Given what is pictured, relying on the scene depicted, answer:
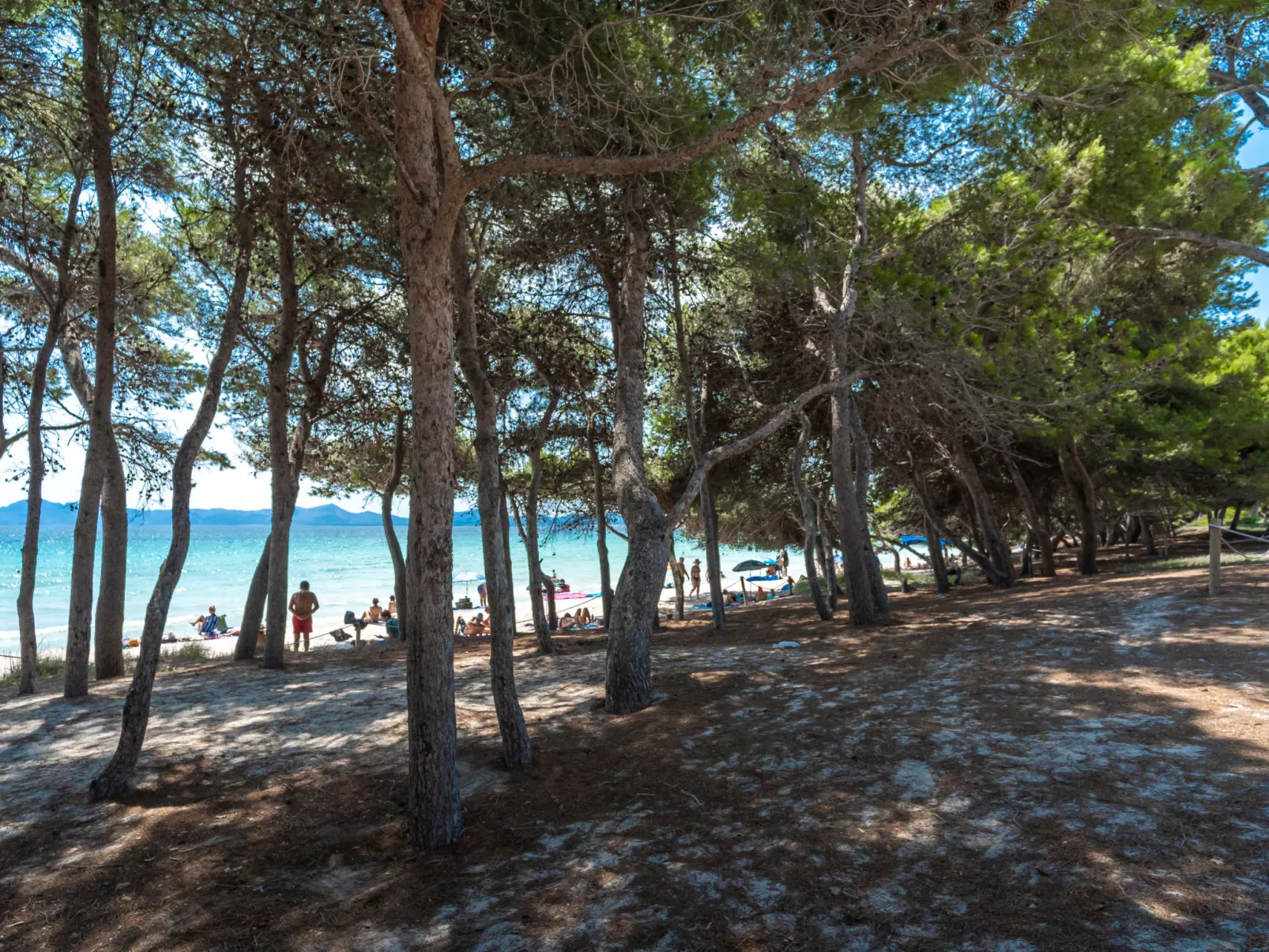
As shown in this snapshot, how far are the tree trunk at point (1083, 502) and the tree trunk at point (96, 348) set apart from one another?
15051mm

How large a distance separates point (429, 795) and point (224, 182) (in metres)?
7.05

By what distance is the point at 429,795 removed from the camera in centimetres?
428

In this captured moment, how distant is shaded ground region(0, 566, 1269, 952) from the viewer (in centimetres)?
327

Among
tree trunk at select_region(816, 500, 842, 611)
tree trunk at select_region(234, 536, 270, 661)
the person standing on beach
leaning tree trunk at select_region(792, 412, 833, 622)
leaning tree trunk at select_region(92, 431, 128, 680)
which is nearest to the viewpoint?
leaning tree trunk at select_region(92, 431, 128, 680)

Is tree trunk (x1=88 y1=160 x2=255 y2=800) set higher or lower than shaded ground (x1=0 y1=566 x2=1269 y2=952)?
higher

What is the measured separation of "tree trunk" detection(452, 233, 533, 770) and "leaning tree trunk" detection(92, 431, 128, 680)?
20.8 ft

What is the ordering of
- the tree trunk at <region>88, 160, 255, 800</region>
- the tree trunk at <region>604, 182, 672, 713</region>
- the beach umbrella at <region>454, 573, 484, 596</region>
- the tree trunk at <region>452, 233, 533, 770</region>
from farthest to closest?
1. the beach umbrella at <region>454, 573, 484, 596</region>
2. the tree trunk at <region>604, 182, 672, 713</region>
3. the tree trunk at <region>452, 233, 533, 770</region>
4. the tree trunk at <region>88, 160, 255, 800</region>

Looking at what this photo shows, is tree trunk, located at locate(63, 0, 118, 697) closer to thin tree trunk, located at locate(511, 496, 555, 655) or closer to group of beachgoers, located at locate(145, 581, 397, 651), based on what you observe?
group of beachgoers, located at locate(145, 581, 397, 651)

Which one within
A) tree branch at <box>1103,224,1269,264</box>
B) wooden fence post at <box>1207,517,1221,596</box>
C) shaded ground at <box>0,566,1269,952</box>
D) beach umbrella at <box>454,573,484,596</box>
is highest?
tree branch at <box>1103,224,1269,264</box>

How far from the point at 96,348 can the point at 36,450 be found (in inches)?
97.7

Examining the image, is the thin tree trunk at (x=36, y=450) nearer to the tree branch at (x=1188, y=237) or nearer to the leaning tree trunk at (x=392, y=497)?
the leaning tree trunk at (x=392, y=497)

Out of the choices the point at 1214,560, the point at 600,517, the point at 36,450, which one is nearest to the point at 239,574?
the point at 600,517

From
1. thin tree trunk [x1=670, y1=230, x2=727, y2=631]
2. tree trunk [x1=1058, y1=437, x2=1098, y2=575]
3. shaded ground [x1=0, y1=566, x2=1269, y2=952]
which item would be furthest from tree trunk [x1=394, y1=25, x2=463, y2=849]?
tree trunk [x1=1058, y1=437, x2=1098, y2=575]

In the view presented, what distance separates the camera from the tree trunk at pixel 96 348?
7.21m
